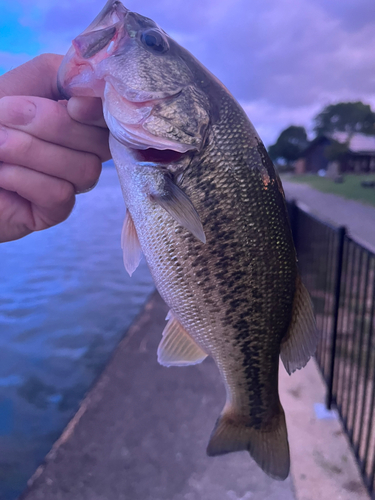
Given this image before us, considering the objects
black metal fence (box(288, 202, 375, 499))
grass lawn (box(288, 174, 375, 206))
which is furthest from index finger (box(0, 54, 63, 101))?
grass lawn (box(288, 174, 375, 206))

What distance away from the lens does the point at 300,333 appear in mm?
1478

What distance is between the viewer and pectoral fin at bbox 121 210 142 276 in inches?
57.3

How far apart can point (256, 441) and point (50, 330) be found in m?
6.51

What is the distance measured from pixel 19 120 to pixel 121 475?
267 cm

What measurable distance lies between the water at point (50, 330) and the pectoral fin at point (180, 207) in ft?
11.6

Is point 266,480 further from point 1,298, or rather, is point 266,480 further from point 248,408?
point 1,298

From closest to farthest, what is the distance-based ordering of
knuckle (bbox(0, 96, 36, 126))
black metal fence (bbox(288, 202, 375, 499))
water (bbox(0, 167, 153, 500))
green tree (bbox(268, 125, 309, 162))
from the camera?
knuckle (bbox(0, 96, 36, 126)) < black metal fence (bbox(288, 202, 375, 499)) < water (bbox(0, 167, 153, 500)) < green tree (bbox(268, 125, 309, 162))

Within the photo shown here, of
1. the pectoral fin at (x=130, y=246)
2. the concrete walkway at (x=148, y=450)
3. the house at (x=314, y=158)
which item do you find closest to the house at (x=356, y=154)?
the house at (x=314, y=158)

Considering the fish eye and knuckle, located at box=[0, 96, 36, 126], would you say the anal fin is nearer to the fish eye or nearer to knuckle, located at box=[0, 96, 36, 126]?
the fish eye

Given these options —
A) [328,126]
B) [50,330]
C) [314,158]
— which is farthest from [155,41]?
[328,126]

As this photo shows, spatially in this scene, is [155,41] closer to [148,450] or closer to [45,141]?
[45,141]

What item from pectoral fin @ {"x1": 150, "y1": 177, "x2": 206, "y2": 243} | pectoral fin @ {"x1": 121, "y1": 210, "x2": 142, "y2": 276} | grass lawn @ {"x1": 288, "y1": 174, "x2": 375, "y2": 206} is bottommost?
grass lawn @ {"x1": 288, "y1": 174, "x2": 375, "y2": 206}

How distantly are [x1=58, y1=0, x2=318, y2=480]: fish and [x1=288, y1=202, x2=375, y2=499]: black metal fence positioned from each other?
5.11 feet

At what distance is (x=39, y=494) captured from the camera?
2.60 m
